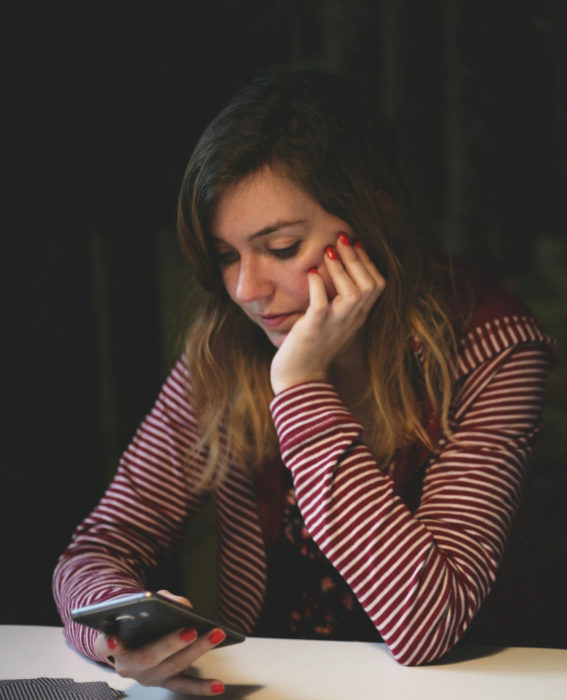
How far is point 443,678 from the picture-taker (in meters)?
0.93

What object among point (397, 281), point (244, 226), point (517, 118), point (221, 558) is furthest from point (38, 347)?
point (517, 118)

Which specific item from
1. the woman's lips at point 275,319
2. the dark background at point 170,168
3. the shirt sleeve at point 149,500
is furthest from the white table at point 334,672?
the dark background at point 170,168

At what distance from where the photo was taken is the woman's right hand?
2.90 feet

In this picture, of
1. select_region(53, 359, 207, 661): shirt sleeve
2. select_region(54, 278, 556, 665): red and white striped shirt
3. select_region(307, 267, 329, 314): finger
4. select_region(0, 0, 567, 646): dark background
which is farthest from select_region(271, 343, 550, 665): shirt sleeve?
select_region(0, 0, 567, 646): dark background

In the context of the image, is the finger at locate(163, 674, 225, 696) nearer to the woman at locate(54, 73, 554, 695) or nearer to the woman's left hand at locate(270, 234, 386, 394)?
the woman at locate(54, 73, 554, 695)

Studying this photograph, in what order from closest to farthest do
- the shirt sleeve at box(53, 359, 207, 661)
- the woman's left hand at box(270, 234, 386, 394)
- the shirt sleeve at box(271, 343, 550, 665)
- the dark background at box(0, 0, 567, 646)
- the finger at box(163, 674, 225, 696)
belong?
the finger at box(163, 674, 225, 696), the shirt sleeve at box(271, 343, 550, 665), the woman's left hand at box(270, 234, 386, 394), the shirt sleeve at box(53, 359, 207, 661), the dark background at box(0, 0, 567, 646)

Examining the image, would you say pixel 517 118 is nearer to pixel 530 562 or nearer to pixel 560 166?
pixel 560 166

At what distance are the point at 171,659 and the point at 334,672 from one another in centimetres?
18

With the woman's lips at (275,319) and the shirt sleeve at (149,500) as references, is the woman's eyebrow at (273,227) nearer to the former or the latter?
the woman's lips at (275,319)

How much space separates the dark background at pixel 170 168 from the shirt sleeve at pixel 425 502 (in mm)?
721

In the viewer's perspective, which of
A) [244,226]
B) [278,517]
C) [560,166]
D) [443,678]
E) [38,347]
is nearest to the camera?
[443,678]

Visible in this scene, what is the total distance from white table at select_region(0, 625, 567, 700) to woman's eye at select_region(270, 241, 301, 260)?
1.72 ft

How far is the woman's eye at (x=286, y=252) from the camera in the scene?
1.19 metres

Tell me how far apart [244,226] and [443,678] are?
0.64 metres
